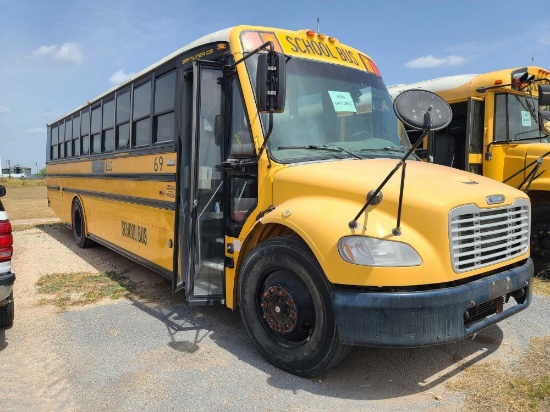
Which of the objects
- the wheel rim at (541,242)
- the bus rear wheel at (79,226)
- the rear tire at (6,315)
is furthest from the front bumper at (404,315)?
the bus rear wheel at (79,226)

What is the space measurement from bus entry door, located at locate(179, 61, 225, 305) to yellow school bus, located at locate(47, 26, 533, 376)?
0.04ft

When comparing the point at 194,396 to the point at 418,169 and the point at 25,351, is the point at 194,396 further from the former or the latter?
the point at 418,169

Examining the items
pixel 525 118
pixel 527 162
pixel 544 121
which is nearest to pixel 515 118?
pixel 525 118

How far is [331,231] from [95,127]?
5.73 meters

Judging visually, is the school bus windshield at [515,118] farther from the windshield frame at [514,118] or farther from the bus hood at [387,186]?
the bus hood at [387,186]

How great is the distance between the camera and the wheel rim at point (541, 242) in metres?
5.89

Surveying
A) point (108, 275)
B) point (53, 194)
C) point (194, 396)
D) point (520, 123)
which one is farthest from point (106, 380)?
point (53, 194)

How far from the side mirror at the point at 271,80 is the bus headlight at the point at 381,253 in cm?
111

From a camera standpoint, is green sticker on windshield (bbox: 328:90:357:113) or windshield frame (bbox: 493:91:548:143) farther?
windshield frame (bbox: 493:91:548:143)

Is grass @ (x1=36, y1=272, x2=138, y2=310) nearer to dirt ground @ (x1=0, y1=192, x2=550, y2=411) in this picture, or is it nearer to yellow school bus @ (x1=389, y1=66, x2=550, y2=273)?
dirt ground @ (x1=0, y1=192, x2=550, y2=411)

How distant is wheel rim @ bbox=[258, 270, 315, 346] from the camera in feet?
10.7

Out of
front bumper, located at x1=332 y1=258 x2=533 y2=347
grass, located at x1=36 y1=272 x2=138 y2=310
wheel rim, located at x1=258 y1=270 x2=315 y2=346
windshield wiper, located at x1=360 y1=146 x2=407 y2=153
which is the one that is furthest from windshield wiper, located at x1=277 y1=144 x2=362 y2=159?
grass, located at x1=36 y1=272 x2=138 y2=310

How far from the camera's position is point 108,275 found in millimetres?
6539

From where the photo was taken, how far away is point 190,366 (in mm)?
3576
